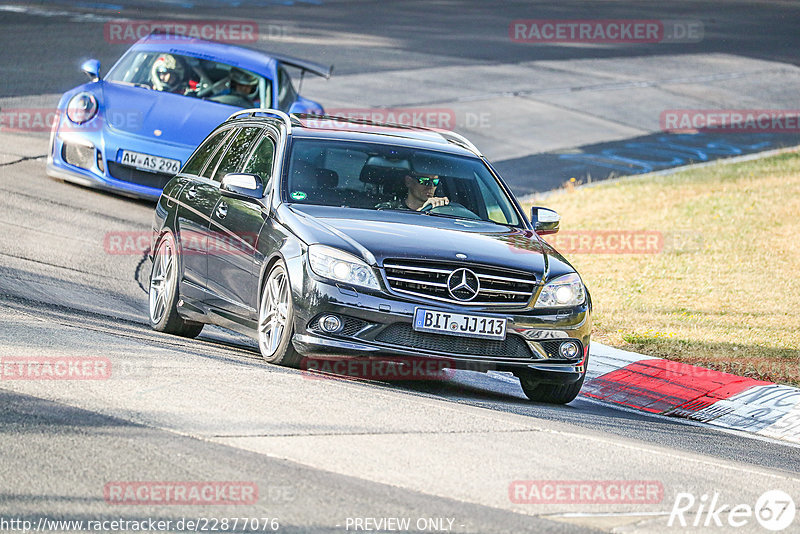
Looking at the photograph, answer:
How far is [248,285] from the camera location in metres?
8.69

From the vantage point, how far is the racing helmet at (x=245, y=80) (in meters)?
15.6

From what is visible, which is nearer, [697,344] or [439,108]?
[697,344]

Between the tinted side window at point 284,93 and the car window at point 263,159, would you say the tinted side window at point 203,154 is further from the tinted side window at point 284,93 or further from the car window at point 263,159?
the tinted side window at point 284,93

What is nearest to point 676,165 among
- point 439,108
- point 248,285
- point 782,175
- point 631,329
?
point 782,175

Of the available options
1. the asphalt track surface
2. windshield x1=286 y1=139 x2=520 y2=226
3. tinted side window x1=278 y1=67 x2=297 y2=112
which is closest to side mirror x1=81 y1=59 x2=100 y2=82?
tinted side window x1=278 y1=67 x2=297 y2=112

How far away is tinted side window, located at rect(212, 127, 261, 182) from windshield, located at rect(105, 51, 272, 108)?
17.9 ft

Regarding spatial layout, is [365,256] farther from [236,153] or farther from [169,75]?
[169,75]

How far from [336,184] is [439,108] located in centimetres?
1424

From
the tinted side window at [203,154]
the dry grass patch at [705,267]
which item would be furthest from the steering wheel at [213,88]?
the tinted side window at [203,154]

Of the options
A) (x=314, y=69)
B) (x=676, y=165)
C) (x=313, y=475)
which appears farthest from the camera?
(x=676, y=165)

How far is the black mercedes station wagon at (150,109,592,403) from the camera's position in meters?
7.88

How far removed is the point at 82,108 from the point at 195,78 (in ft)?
4.97

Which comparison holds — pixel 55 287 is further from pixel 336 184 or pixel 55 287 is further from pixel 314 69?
pixel 314 69

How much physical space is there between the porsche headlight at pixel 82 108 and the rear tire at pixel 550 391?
7511mm
